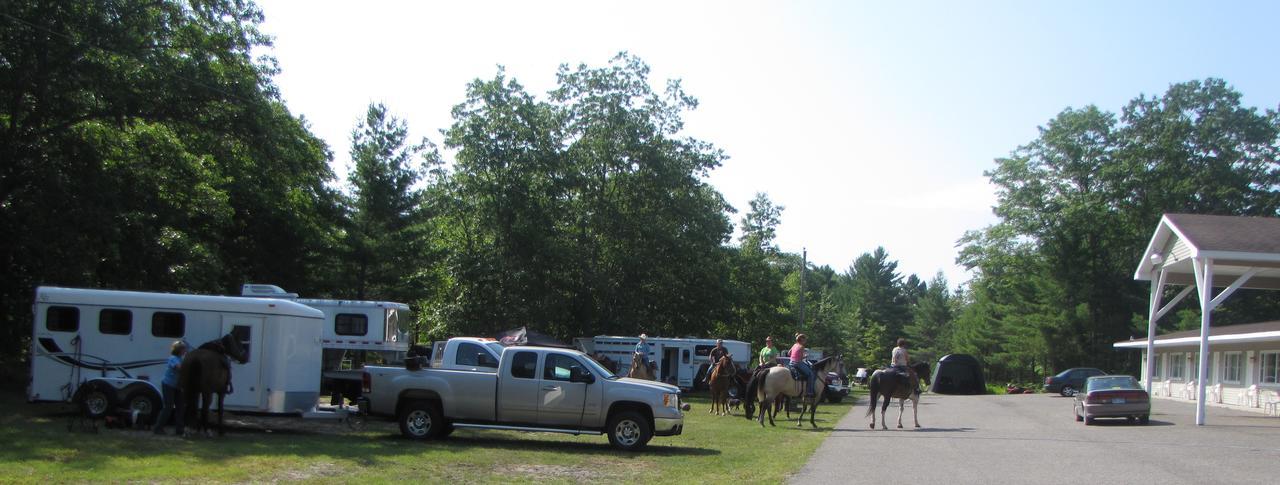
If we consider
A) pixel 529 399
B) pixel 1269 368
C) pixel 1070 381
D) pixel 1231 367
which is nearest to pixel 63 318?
pixel 529 399

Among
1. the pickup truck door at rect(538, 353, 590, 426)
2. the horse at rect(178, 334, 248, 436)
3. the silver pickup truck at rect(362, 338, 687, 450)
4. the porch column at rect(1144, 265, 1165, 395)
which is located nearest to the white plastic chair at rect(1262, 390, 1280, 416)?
the porch column at rect(1144, 265, 1165, 395)

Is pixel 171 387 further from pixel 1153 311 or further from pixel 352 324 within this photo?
pixel 1153 311

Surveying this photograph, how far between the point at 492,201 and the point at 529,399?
27362mm

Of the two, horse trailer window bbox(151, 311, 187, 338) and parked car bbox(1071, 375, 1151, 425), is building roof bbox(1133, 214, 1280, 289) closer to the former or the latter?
parked car bbox(1071, 375, 1151, 425)

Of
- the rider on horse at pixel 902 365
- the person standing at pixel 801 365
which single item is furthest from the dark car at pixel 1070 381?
the person standing at pixel 801 365

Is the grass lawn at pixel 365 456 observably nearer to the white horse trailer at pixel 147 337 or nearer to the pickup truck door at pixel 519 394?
the pickup truck door at pixel 519 394

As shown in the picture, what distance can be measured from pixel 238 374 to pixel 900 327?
352ft

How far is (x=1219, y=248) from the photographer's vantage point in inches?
992

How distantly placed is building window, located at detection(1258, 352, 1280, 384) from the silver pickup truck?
24.5m

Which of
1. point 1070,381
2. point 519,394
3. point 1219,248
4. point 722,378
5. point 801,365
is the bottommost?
point 1070,381

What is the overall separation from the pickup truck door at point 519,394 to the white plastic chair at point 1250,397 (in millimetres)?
26598

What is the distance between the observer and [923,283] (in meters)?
140

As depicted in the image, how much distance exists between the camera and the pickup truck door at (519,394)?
1561cm

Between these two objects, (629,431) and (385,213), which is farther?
(385,213)
